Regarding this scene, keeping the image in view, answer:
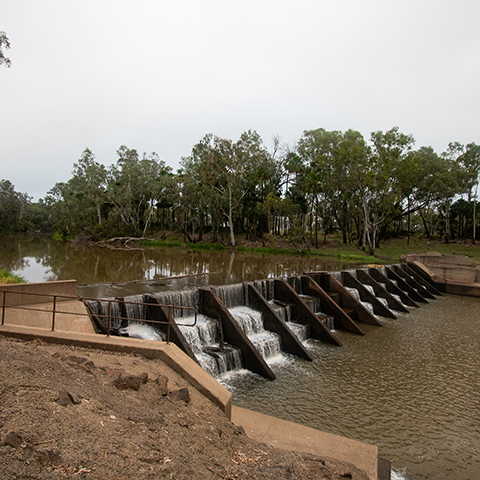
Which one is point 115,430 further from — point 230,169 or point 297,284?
point 230,169

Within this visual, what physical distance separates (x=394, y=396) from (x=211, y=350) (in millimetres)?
5289

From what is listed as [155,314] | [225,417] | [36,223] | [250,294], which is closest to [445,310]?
[250,294]

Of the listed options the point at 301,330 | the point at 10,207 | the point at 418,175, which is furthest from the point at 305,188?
the point at 10,207

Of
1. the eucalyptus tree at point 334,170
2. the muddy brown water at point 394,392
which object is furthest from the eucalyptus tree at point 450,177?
the muddy brown water at point 394,392

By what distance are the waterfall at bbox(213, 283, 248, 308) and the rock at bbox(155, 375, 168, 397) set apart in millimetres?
7955

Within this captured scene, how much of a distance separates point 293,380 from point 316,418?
208 centimetres

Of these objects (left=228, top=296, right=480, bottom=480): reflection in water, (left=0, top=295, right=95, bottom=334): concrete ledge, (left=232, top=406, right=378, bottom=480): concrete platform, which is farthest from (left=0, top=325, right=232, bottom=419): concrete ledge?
(left=228, top=296, right=480, bottom=480): reflection in water

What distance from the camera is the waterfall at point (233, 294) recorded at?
13742 millimetres

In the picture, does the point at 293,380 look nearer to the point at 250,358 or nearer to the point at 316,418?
the point at 250,358

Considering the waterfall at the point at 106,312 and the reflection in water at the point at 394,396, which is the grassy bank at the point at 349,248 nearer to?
the reflection in water at the point at 394,396

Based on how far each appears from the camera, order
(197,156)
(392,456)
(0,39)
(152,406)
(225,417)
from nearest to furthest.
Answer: (152,406)
(225,417)
(392,456)
(0,39)
(197,156)

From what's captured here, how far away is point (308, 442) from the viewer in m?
5.65

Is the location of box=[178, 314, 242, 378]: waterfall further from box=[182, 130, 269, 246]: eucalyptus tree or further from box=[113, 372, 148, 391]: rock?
box=[182, 130, 269, 246]: eucalyptus tree

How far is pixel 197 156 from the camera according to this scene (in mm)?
55906
